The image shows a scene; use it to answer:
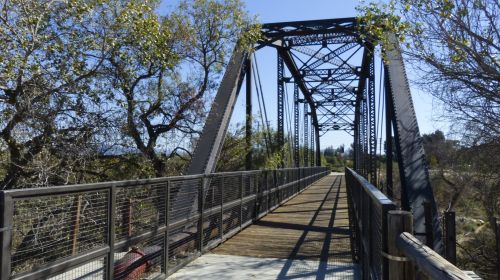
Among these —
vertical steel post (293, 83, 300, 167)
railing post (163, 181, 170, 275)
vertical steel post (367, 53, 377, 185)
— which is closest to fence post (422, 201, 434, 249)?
railing post (163, 181, 170, 275)

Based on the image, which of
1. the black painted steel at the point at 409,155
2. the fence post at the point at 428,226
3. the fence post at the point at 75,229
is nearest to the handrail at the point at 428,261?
the fence post at the point at 75,229

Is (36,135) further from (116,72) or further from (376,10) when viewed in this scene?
(376,10)

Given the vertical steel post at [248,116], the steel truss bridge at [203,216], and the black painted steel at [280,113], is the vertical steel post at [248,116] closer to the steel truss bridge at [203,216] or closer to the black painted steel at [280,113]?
the steel truss bridge at [203,216]

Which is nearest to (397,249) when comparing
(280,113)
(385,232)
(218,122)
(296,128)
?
(385,232)

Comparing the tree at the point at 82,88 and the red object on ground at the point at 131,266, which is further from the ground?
the tree at the point at 82,88

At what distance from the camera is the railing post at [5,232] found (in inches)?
109

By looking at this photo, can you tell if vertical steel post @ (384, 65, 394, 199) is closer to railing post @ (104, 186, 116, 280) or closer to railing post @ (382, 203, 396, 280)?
railing post @ (104, 186, 116, 280)

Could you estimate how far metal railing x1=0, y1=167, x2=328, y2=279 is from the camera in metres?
3.33

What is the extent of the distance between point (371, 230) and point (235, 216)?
5681 millimetres

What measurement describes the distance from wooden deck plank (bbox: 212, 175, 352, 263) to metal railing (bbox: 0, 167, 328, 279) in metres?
0.43

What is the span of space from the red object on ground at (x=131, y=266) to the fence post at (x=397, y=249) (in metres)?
2.95

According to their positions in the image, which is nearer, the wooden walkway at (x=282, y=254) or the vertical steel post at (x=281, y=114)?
the wooden walkway at (x=282, y=254)

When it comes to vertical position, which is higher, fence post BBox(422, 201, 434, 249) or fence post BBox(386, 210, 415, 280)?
fence post BBox(386, 210, 415, 280)

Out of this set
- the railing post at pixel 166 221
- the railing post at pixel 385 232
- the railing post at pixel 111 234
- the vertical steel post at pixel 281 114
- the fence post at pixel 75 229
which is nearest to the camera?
the railing post at pixel 385 232
